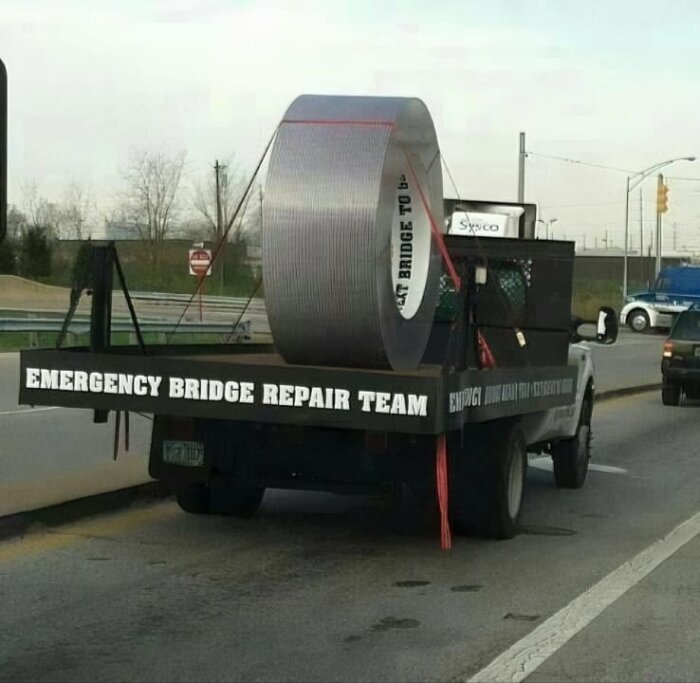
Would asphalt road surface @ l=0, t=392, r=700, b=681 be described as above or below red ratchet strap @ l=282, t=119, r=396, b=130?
below

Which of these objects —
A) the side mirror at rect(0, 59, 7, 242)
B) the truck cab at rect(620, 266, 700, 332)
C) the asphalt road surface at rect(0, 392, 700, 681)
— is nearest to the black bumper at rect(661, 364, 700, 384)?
the asphalt road surface at rect(0, 392, 700, 681)

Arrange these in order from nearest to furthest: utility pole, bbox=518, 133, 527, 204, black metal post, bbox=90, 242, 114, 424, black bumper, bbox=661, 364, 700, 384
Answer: black metal post, bbox=90, 242, 114, 424, black bumper, bbox=661, 364, 700, 384, utility pole, bbox=518, 133, 527, 204

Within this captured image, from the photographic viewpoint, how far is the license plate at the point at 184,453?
25.3 feet

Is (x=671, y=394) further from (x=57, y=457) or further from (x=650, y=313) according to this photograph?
(x=650, y=313)

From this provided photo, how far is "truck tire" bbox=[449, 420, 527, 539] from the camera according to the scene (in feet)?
25.6

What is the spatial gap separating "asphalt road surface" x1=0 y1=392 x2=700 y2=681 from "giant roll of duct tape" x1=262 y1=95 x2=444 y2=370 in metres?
1.42

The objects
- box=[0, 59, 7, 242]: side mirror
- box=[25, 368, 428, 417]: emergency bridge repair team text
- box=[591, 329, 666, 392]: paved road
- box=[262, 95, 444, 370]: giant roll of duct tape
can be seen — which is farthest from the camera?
box=[591, 329, 666, 392]: paved road

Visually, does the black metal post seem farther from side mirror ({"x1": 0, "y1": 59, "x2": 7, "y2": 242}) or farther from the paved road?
the paved road

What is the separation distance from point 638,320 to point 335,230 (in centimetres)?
4864

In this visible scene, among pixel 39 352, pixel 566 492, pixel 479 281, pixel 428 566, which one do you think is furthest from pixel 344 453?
pixel 566 492

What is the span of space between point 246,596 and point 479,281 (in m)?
2.47

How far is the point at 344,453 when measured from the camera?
7.44 metres

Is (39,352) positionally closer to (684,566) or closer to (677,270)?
(684,566)

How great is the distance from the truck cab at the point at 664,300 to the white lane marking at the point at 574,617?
46.1 meters
